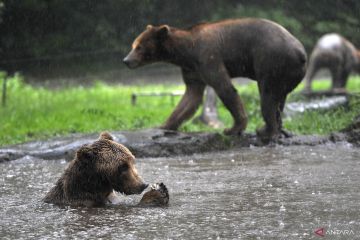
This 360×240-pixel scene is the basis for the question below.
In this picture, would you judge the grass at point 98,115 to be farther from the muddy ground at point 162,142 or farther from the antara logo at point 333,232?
the antara logo at point 333,232

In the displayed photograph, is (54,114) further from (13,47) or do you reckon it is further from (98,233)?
(13,47)

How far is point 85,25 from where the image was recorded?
73.0 feet

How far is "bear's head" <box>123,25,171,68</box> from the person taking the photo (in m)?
10.2

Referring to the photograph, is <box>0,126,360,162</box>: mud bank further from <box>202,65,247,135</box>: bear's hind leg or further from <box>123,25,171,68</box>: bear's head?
<box>123,25,171,68</box>: bear's head

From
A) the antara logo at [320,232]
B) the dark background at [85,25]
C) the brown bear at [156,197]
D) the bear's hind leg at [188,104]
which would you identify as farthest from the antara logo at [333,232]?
the dark background at [85,25]

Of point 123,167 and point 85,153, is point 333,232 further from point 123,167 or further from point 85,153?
point 85,153

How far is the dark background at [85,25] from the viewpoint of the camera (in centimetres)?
2102

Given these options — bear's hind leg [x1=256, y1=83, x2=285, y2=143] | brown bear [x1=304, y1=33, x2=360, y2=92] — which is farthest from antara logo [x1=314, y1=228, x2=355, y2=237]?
brown bear [x1=304, y1=33, x2=360, y2=92]

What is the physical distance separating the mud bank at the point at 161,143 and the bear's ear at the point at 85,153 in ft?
9.97

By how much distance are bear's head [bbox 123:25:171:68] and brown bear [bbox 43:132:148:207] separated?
4.39m

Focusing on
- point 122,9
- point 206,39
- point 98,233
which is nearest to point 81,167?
point 98,233

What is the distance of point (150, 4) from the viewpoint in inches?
880

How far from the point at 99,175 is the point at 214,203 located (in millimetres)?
892

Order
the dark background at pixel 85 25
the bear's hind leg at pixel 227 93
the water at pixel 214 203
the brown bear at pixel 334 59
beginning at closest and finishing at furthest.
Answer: the water at pixel 214 203
the bear's hind leg at pixel 227 93
the brown bear at pixel 334 59
the dark background at pixel 85 25
